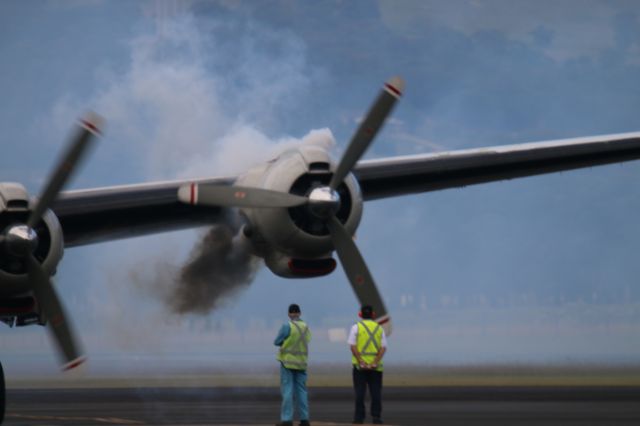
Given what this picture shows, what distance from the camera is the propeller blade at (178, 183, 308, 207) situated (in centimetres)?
2009

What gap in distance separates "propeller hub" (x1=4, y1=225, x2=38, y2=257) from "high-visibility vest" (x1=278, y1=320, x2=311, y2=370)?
4.27 meters

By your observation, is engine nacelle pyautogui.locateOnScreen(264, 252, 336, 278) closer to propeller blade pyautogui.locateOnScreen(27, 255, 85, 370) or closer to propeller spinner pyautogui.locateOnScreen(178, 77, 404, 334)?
propeller spinner pyautogui.locateOnScreen(178, 77, 404, 334)

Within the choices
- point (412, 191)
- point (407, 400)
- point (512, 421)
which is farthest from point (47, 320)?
point (407, 400)

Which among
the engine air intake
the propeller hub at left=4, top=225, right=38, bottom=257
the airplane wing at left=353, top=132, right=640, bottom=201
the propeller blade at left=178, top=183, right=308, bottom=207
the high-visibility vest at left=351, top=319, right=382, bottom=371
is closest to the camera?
the propeller blade at left=178, top=183, right=308, bottom=207

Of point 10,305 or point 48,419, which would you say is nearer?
point 10,305

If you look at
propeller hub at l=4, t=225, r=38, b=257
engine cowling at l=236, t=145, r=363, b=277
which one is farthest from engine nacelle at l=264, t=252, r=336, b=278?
propeller hub at l=4, t=225, r=38, b=257

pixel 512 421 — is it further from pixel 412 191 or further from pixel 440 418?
pixel 412 191

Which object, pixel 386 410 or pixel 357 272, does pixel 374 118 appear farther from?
pixel 386 410

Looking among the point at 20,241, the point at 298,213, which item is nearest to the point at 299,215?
the point at 298,213

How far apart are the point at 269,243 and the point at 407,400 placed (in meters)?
14.0

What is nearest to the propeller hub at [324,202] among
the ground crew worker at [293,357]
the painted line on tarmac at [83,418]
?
the ground crew worker at [293,357]

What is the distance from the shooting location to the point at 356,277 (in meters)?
21.4

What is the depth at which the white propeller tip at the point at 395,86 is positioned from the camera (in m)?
21.5

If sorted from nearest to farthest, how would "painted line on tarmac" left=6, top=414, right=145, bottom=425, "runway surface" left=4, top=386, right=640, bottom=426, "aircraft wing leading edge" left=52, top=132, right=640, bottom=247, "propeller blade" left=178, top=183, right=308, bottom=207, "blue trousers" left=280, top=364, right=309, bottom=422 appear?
"propeller blade" left=178, top=183, right=308, bottom=207
"blue trousers" left=280, top=364, right=309, bottom=422
"aircraft wing leading edge" left=52, top=132, right=640, bottom=247
"runway surface" left=4, top=386, right=640, bottom=426
"painted line on tarmac" left=6, top=414, right=145, bottom=425
